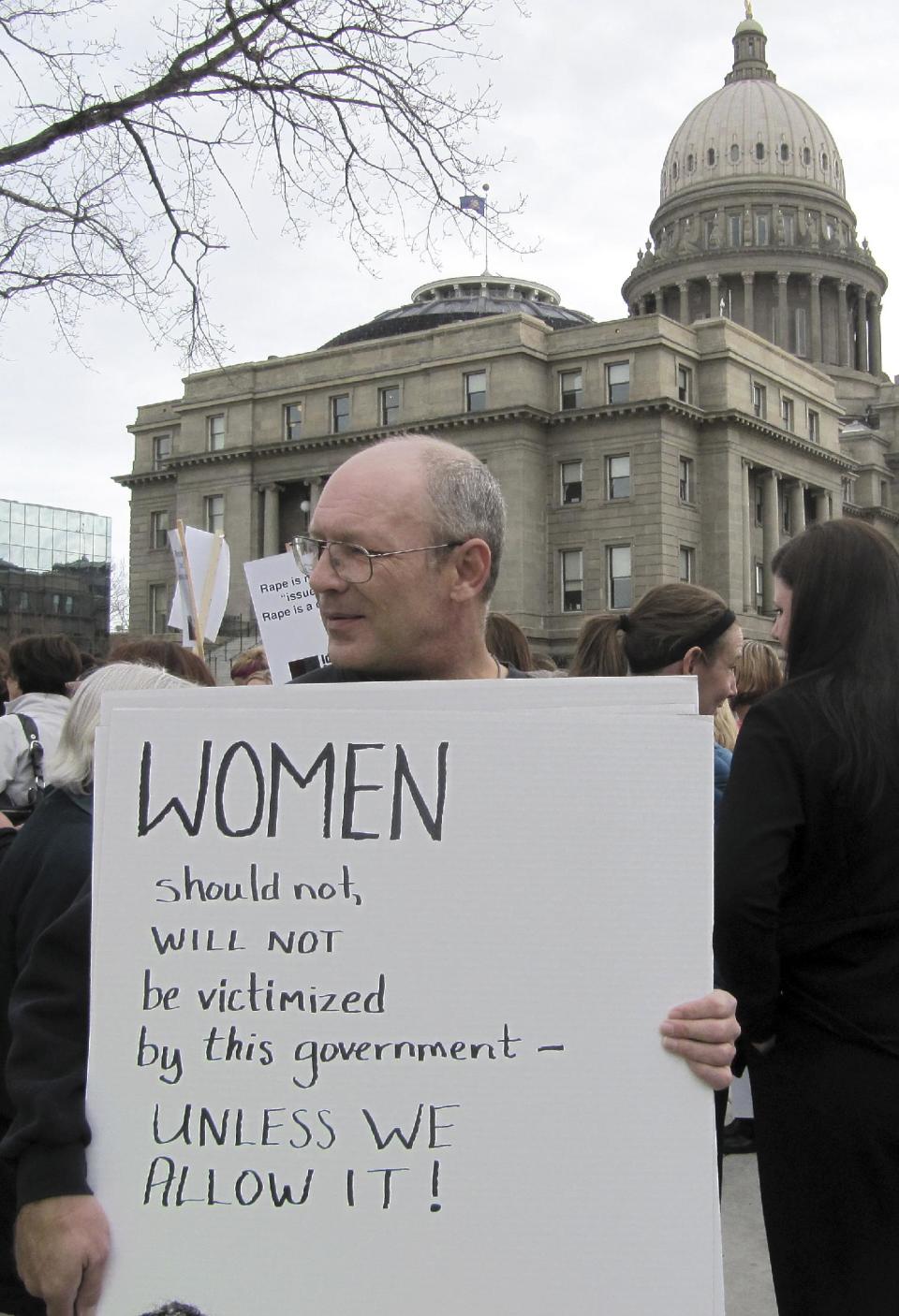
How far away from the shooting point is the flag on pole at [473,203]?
9.16 metres

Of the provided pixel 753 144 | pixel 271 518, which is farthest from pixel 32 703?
pixel 753 144

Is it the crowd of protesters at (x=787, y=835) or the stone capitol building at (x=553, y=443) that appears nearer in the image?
the crowd of protesters at (x=787, y=835)

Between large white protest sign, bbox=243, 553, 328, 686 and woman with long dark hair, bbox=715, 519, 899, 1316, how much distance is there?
226 inches

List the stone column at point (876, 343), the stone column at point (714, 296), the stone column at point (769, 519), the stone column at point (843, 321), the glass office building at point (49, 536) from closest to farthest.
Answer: the stone column at point (769, 519) → the glass office building at point (49, 536) → the stone column at point (714, 296) → the stone column at point (843, 321) → the stone column at point (876, 343)

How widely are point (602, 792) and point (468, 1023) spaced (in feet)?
1.17

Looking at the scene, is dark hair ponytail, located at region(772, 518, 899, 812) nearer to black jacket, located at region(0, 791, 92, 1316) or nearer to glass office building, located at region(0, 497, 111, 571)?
black jacket, located at region(0, 791, 92, 1316)

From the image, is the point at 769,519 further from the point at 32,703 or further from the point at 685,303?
the point at 32,703

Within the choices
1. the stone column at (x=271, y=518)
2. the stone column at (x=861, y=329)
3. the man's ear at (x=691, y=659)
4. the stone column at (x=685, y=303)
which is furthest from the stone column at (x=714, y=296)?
the man's ear at (x=691, y=659)

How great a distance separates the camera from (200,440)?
5412 cm

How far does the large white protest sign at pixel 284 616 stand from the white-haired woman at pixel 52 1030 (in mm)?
5681

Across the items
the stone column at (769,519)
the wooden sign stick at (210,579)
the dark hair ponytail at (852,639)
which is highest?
the stone column at (769,519)

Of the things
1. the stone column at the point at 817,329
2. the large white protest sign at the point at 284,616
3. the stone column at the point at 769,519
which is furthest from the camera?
the stone column at the point at 817,329

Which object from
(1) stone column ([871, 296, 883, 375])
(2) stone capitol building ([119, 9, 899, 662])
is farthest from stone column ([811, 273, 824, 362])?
(2) stone capitol building ([119, 9, 899, 662])

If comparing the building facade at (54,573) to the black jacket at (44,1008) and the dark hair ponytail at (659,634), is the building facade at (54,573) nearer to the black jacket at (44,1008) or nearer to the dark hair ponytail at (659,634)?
the dark hair ponytail at (659,634)
